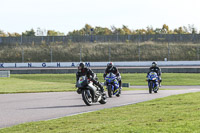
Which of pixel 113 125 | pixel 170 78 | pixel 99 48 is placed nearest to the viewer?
pixel 113 125

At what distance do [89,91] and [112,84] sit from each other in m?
4.71

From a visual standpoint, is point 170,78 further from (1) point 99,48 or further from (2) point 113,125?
(1) point 99,48

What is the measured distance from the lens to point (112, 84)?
20016mm

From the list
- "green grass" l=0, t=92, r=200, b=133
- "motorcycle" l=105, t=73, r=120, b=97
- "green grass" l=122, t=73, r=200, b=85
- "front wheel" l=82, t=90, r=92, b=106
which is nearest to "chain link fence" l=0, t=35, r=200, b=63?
"green grass" l=122, t=73, r=200, b=85

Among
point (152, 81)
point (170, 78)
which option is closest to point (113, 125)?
point (152, 81)

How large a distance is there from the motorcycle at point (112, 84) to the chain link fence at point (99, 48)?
56.1 metres

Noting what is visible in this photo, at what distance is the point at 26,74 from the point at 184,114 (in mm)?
42932

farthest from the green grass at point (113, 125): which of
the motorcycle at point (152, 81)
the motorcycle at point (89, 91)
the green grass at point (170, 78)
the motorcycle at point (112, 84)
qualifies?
the green grass at point (170, 78)

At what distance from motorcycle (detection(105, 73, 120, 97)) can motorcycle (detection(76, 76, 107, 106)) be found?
11.7 feet

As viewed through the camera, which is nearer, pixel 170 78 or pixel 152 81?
pixel 152 81

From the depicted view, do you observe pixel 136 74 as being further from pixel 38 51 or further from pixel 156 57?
pixel 38 51

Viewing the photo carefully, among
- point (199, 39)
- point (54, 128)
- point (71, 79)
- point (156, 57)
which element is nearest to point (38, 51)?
point (156, 57)

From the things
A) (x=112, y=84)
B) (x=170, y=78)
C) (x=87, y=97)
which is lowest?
(x=170, y=78)

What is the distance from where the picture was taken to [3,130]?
9352mm
